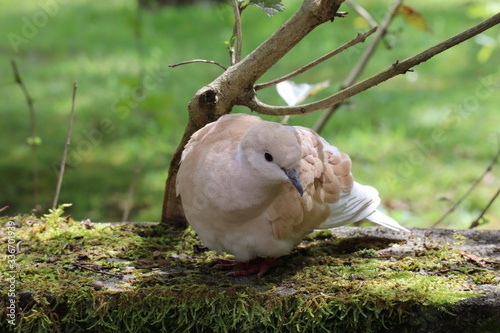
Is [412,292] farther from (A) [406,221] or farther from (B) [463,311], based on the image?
(A) [406,221]

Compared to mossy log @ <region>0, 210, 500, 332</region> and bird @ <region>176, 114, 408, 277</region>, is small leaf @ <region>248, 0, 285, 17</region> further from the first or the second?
mossy log @ <region>0, 210, 500, 332</region>

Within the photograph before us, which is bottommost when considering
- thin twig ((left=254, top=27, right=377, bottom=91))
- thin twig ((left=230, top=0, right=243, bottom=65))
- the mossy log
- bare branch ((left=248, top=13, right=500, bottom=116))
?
the mossy log

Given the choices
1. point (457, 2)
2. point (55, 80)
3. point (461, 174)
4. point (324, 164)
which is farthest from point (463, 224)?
point (457, 2)

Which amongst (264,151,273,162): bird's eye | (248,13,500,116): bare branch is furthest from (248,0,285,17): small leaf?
(264,151,273,162): bird's eye

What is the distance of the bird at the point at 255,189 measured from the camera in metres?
2.52

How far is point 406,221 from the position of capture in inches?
192

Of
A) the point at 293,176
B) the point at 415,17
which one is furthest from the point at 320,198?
the point at 415,17

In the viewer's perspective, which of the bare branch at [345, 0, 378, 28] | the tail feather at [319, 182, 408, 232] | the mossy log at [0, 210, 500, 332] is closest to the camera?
the mossy log at [0, 210, 500, 332]

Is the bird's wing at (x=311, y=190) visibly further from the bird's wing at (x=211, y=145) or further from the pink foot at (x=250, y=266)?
the bird's wing at (x=211, y=145)

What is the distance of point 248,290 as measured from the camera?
8.43ft

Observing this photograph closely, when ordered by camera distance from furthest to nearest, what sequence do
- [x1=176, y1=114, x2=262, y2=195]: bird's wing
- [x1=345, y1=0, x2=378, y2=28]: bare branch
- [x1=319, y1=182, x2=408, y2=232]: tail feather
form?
[x1=345, y1=0, x2=378, y2=28]: bare branch, [x1=319, y1=182, x2=408, y2=232]: tail feather, [x1=176, y1=114, x2=262, y2=195]: bird's wing

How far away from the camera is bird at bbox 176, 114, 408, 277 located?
2523 millimetres

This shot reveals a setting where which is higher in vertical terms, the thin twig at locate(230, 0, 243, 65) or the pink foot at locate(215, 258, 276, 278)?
the thin twig at locate(230, 0, 243, 65)

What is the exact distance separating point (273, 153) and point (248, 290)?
60 centimetres
